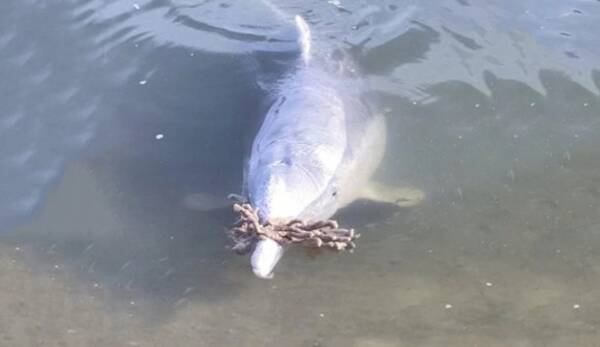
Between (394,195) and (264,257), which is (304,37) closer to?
(394,195)

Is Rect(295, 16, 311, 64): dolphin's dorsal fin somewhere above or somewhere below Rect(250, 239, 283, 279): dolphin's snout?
above

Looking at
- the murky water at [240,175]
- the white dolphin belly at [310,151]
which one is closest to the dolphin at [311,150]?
the white dolphin belly at [310,151]

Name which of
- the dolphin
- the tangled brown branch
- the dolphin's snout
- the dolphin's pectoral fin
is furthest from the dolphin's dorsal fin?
the dolphin's snout

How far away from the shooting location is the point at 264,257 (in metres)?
4.27

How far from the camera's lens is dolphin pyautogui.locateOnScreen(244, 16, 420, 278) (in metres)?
4.48

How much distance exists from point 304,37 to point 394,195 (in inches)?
48.8

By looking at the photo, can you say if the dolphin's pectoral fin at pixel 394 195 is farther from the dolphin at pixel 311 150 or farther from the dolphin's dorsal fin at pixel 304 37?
the dolphin's dorsal fin at pixel 304 37

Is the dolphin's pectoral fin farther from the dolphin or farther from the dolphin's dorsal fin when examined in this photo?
the dolphin's dorsal fin

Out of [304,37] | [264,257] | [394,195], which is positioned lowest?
[394,195]

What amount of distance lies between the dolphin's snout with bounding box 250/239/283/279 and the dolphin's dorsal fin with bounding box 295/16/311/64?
165cm

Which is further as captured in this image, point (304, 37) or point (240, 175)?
point (304, 37)

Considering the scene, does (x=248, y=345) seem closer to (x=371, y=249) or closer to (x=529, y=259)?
(x=371, y=249)

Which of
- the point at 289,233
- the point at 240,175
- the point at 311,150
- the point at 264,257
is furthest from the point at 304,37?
the point at 264,257

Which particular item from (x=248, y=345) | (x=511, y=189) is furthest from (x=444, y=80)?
(x=248, y=345)
